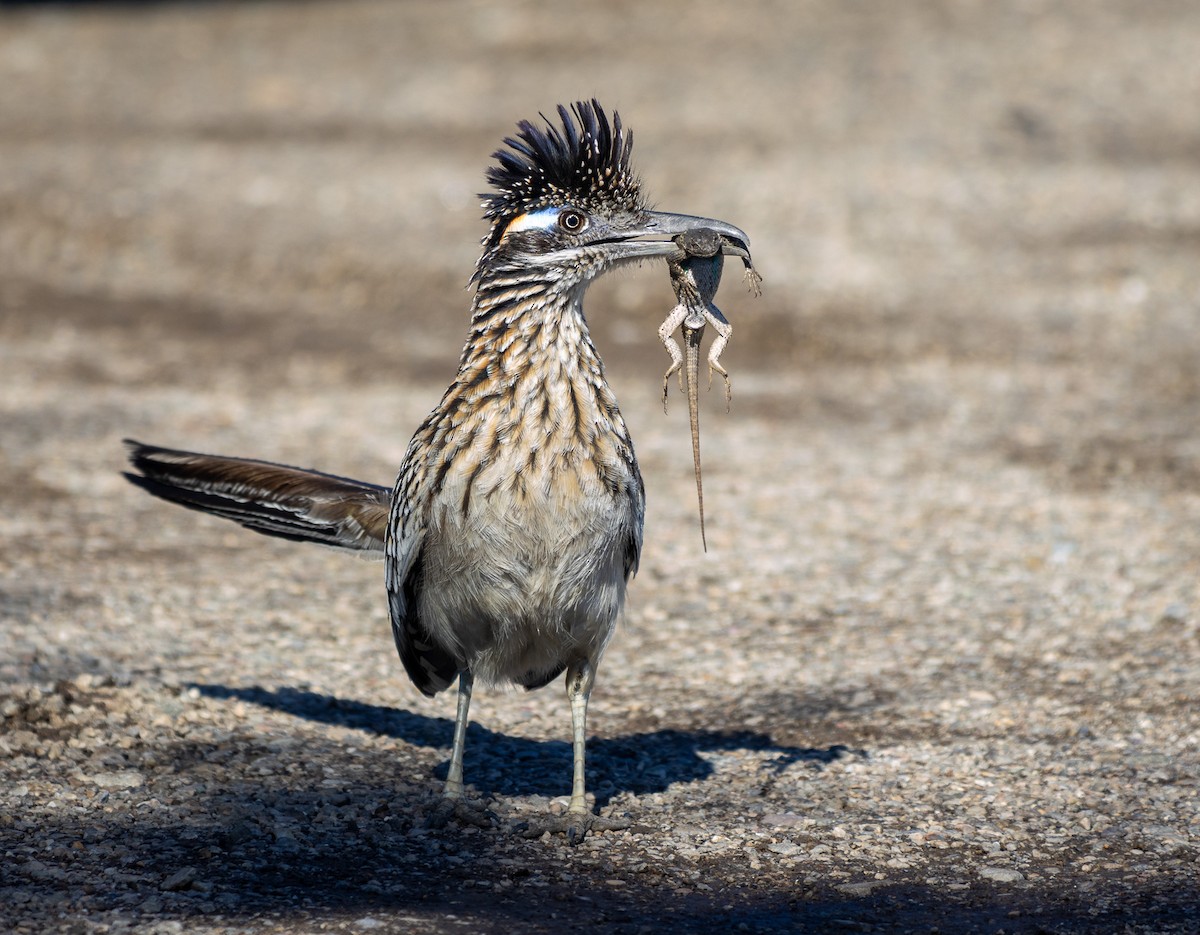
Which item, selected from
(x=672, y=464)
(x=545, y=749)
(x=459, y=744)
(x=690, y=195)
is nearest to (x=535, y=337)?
(x=459, y=744)

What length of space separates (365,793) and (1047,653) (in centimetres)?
407

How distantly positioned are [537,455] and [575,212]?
1.00 meters

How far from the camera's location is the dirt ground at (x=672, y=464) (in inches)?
238

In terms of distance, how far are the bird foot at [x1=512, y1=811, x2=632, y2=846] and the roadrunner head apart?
218 cm

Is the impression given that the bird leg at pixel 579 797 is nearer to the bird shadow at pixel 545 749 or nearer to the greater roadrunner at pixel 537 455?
the greater roadrunner at pixel 537 455

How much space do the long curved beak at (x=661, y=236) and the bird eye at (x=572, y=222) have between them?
0.46 ft

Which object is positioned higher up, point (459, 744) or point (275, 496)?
point (275, 496)

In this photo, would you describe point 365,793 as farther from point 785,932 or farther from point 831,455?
point 831,455

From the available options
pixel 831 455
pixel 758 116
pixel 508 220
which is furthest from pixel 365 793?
pixel 758 116

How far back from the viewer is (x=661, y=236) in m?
6.05

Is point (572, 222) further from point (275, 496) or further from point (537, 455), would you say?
point (275, 496)

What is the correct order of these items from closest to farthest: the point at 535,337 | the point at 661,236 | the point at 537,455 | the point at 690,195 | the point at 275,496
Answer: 1. the point at 537,455
2. the point at 535,337
3. the point at 661,236
4. the point at 275,496
5. the point at 690,195

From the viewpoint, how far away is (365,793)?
21.6 feet

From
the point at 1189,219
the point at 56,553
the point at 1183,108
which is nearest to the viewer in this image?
the point at 56,553
